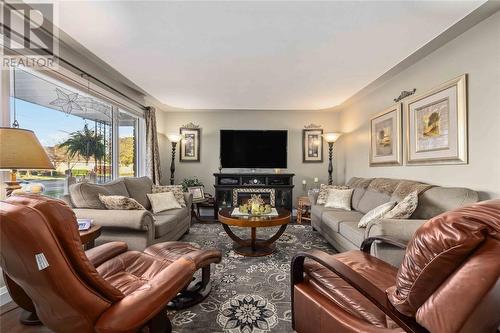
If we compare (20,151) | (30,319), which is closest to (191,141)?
(20,151)

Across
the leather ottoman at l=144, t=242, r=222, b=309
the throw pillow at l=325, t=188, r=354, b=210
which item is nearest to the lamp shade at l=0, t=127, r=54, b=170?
the leather ottoman at l=144, t=242, r=222, b=309

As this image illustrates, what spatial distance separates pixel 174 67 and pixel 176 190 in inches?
74.3

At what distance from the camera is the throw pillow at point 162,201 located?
3367 mm

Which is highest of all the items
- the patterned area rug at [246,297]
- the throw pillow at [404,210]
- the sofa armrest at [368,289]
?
the throw pillow at [404,210]

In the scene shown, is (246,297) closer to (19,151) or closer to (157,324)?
(157,324)

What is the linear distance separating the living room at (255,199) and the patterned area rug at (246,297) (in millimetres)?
17

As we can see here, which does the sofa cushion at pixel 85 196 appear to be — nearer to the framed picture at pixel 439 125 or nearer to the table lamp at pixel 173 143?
the table lamp at pixel 173 143

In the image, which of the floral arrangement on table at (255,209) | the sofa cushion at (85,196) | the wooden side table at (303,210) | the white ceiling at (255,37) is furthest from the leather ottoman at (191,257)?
the wooden side table at (303,210)

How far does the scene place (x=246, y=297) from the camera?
1.98m

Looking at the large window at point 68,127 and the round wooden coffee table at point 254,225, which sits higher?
the large window at point 68,127

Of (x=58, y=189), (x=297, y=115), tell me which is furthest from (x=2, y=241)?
(x=297, y=115)

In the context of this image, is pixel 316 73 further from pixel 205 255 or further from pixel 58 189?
pixel 58 189

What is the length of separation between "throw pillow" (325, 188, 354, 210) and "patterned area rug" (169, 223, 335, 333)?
0.68 meters

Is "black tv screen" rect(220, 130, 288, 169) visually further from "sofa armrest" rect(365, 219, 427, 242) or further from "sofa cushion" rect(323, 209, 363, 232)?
"sofa armrest" rect(365, 219, 427, 242)
